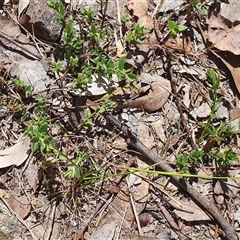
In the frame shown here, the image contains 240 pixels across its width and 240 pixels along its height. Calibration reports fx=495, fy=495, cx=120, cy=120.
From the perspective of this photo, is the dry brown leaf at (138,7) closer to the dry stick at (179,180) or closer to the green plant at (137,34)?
the green plant at (137,34)

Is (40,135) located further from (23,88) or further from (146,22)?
(146,22)

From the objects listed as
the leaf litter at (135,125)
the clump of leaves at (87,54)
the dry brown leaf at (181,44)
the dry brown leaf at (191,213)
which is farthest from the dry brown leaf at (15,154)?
the dry brown leaf at (181,44)

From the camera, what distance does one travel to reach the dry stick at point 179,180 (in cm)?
337

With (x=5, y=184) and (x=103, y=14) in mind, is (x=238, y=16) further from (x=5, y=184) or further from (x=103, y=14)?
(x=5, y=184)

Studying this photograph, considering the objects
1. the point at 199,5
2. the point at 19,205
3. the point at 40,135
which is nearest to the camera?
the point at 40,135

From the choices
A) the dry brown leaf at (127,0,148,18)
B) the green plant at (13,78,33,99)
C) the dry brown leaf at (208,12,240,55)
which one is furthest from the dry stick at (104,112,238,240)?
the dry brown leaf at (208,12,240,55)

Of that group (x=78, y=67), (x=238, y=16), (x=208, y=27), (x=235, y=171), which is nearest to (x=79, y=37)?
(x=78, y=67)

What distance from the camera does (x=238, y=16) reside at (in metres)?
3.64

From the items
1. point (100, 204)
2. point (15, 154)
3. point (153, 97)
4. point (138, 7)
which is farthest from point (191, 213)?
point (138, 7)

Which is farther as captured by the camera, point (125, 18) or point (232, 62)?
point (232, 62)

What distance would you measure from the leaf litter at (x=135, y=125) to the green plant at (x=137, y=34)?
0.38 ft

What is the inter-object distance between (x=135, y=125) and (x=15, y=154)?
84cm

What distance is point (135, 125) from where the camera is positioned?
3.45 meters

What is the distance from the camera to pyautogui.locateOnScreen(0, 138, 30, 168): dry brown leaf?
3.28m
